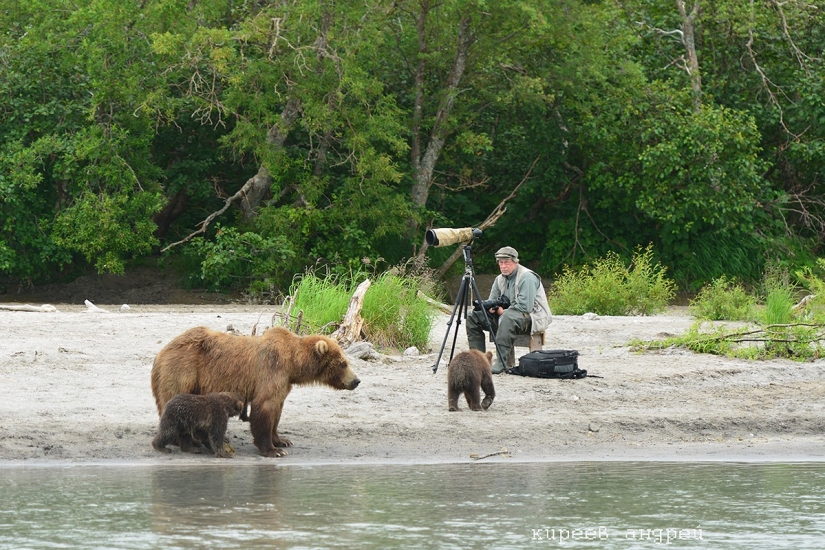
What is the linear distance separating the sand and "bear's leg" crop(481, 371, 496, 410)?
105mm

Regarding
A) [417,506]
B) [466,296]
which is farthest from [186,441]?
[466,296]

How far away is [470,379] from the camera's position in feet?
32.1

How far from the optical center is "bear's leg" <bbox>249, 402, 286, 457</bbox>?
325 inches

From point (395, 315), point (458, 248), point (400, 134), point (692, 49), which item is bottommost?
point (395, 315)

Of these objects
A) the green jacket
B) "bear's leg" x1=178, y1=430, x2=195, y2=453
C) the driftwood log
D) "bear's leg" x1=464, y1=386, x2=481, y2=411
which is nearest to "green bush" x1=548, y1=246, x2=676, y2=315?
the driftwood log

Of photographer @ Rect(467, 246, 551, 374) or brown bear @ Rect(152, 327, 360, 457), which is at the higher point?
photographer @ Rect(467, 246, 551, 374)

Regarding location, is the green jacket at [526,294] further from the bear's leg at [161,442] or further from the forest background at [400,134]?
the forest background at [400,134]

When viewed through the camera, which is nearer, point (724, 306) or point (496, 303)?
point (496, 303)

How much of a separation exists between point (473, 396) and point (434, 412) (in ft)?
1.19

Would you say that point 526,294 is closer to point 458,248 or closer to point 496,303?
point 496,303

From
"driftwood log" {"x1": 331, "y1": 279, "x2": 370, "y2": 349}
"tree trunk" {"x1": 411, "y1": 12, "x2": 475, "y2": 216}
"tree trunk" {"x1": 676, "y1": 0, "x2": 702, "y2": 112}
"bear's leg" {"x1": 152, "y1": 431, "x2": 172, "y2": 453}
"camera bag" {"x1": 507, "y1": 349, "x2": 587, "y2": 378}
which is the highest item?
"tree trunk" {"x1": 676, "y1": 0, "x2": 702, "y2": 112}

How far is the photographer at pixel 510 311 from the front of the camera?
11.7 meters

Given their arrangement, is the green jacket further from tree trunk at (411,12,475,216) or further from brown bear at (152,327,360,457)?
tree trunk at (411,12,475,216)

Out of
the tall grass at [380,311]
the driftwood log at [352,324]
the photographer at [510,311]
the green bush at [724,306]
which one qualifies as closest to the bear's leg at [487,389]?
the photographer at [510,311]
